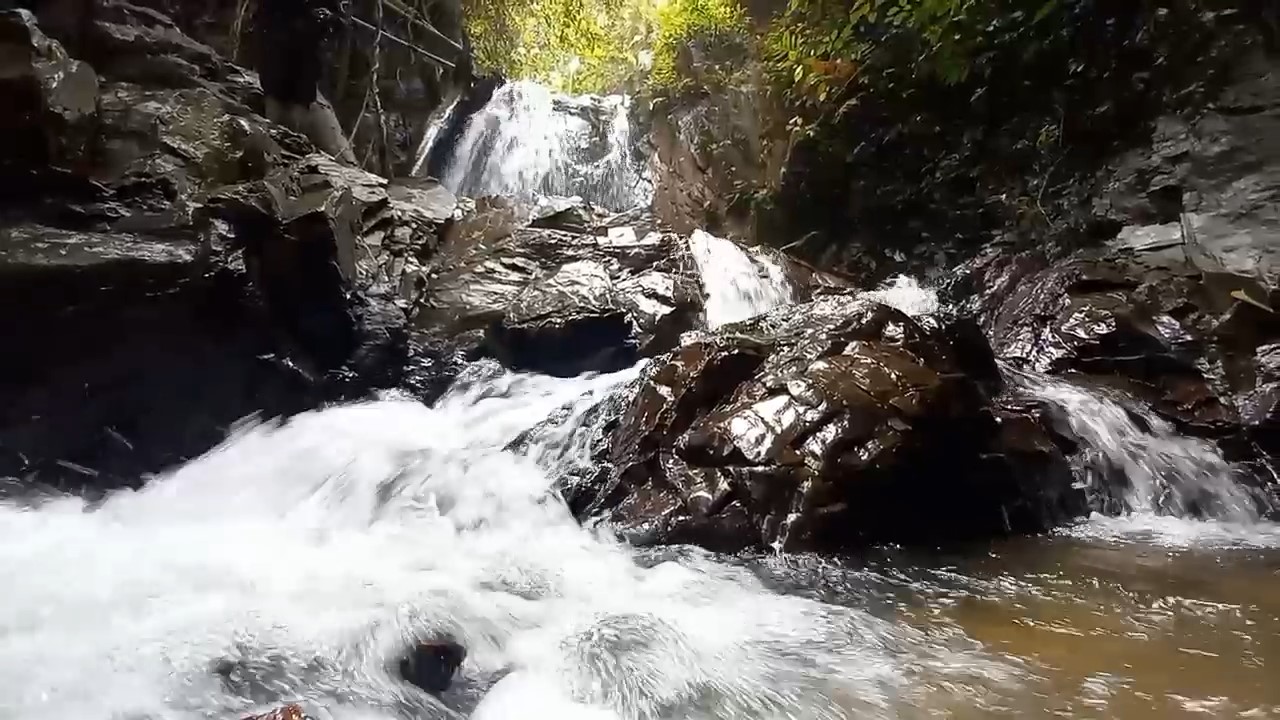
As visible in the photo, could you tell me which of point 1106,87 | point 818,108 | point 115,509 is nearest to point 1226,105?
point 1106,87

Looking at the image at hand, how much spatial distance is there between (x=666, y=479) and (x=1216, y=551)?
2168 mm

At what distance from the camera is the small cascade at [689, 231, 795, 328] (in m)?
6.70

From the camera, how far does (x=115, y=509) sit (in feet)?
12.7

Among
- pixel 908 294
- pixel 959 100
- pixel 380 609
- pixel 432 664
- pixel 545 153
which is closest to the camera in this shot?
pixel 432 664

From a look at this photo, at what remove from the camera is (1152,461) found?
401cm

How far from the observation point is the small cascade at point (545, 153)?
10273mm

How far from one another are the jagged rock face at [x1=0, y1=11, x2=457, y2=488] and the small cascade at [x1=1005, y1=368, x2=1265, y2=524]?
4.00m

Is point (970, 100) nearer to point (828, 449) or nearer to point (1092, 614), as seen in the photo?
point (828, 449)

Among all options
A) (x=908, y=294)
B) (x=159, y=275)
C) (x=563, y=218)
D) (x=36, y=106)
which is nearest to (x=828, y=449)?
(x=159, y=275)

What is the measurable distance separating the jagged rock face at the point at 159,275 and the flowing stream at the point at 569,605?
15.6 inches

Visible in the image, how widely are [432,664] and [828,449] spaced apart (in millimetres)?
1759

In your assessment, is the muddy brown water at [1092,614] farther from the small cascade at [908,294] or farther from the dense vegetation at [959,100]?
the dense vegetation at [959,100]

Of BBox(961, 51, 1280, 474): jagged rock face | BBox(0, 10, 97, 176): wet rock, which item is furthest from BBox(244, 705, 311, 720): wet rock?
BBox(961, 51, 1280, 474): jagged rock face

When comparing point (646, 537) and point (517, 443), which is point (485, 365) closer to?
point (517, 443)
